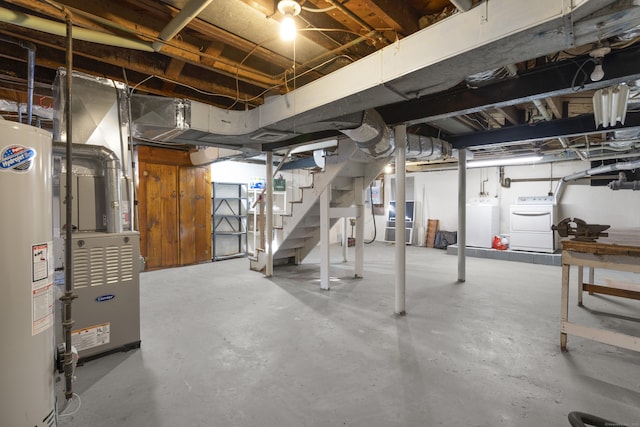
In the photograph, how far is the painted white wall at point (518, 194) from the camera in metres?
6.11

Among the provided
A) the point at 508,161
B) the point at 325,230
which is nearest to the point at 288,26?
the point at 325,230

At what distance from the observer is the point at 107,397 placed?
1.79 metres

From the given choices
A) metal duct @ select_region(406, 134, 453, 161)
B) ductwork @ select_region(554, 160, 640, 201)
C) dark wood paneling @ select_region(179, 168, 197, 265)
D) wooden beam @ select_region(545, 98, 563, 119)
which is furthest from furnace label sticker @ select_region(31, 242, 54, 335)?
ductwork @ select_region(554, 160, 640, 201)

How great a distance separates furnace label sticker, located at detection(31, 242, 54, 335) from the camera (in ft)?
3.35

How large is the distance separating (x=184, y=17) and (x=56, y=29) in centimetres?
75

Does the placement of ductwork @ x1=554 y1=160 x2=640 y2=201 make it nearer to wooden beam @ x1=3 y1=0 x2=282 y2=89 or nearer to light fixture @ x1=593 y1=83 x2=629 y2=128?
light fixture @ x1=593 y1=83 x2=629 y2=128

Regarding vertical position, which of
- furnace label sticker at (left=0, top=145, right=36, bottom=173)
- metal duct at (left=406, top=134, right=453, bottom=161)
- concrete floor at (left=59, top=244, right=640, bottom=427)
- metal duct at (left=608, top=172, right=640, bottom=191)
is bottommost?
concrete floor at (left=59, top=244, right=640, bottom=427)

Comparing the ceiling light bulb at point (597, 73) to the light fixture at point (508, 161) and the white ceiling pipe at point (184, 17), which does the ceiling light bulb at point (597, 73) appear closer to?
the white ceiling pipe at point (184, 17)

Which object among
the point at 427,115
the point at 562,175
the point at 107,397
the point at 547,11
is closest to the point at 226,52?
the point at 427,115

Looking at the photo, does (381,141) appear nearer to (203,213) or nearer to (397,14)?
(397,14)

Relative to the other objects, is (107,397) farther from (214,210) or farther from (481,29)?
(214,210)

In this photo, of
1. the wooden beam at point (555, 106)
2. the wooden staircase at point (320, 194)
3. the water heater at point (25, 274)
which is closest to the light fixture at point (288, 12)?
the water heater at point (25, 274)

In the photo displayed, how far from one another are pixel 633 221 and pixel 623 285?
271 cm

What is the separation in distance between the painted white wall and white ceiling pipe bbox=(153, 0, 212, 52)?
759 centimetres
